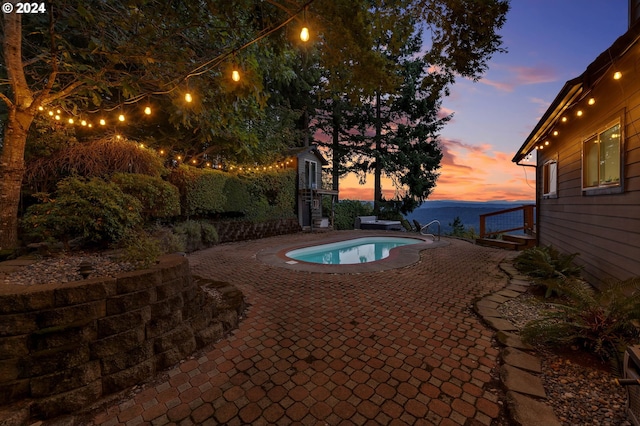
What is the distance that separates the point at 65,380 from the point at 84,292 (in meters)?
0.69

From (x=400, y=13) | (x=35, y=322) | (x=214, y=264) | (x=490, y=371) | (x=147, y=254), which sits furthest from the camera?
(x=214, y=264)

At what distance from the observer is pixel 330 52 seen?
3.94m

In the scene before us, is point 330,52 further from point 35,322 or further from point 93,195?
point 35,322

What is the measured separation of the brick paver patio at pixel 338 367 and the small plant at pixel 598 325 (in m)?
0.61

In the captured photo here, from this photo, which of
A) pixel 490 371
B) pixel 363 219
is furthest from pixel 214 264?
pixel 363 219

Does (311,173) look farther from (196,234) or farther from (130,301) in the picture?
(130,301)

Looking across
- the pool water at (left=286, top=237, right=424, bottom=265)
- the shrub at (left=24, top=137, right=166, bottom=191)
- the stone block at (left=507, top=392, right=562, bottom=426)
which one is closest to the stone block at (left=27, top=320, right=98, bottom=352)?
the stone block at (left=507, top=392, right=562, bottom=426)

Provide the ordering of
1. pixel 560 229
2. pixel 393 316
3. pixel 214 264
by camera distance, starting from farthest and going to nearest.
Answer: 1. pixel 214 264
2. pixel 560 229
3. pixel 393 316

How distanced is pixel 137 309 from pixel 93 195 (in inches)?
91.4

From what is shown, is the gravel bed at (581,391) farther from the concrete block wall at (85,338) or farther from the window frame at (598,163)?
the concrete block wall at (85,338)

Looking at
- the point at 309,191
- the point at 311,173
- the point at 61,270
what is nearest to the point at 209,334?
the point at 61,270

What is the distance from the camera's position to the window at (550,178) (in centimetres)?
665

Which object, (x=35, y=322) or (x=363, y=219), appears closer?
(x=35, y=322)

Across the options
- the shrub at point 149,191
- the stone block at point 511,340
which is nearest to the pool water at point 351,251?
the shrub at point 149,191
